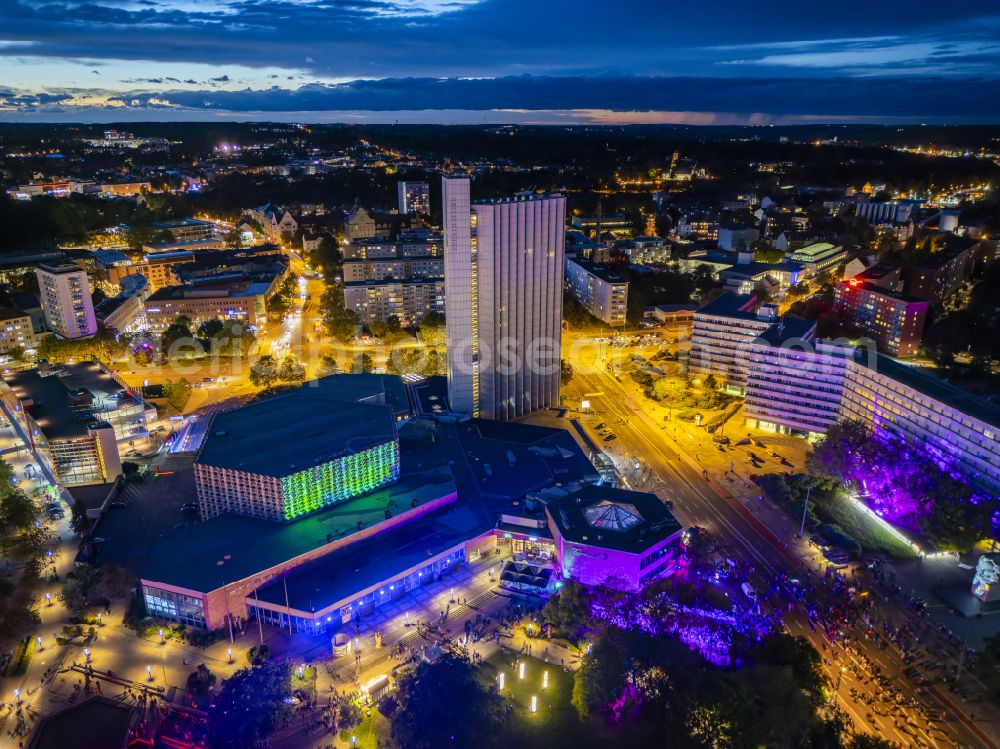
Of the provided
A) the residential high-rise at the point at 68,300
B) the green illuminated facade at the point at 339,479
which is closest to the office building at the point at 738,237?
the green illuminated facade at the point at 339,479

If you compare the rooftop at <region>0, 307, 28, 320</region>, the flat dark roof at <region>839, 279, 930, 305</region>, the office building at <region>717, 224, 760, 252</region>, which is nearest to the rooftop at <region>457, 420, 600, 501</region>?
the flat dark roof at <region>839, 279, 930, 305</region>

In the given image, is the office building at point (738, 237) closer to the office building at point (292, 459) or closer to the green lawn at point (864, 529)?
the green lawn at point (864, 529)

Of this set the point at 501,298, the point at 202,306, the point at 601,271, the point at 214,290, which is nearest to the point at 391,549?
A: the point at 501,298

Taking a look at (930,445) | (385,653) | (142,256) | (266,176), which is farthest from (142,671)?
(266,176)

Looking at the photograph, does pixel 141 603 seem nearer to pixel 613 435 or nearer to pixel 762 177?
pixel 613 435

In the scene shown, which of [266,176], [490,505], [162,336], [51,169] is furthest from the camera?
[266,176]

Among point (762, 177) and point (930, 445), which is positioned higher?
point (762, 177)
